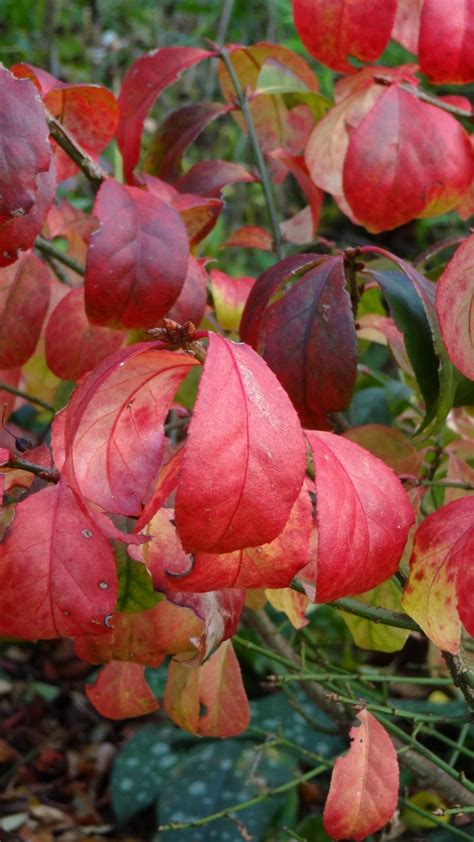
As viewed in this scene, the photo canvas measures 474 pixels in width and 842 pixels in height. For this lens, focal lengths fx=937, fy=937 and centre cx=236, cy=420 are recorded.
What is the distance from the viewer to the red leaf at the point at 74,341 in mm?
927

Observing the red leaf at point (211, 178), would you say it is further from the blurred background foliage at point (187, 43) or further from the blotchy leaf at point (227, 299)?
the blurred background foliage at point (187, 43)

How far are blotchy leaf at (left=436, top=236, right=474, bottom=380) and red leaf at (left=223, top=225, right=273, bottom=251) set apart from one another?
566 millimetres

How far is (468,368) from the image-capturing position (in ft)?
2.17

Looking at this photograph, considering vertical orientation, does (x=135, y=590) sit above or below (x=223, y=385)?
below

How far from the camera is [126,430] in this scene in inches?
24.2

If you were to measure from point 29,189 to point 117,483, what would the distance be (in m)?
0.21

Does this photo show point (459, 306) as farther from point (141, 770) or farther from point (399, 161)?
point (141, 770)

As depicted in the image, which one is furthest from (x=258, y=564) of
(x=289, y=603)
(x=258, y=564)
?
(x=289, y=603)

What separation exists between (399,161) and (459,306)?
272 millimetres

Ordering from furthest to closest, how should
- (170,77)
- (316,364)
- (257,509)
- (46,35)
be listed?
(46,35) → (170,77) → (316,364) → (257,509)

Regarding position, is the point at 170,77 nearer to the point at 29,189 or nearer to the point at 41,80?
the point at 41,80

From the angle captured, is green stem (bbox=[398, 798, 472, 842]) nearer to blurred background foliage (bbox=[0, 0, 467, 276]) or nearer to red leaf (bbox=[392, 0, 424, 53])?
red leaf (bbox=[392, 0, 424, 53])

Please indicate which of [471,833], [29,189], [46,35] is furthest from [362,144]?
[46,35]

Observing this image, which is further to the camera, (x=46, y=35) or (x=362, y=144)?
(x=46, y=35)
